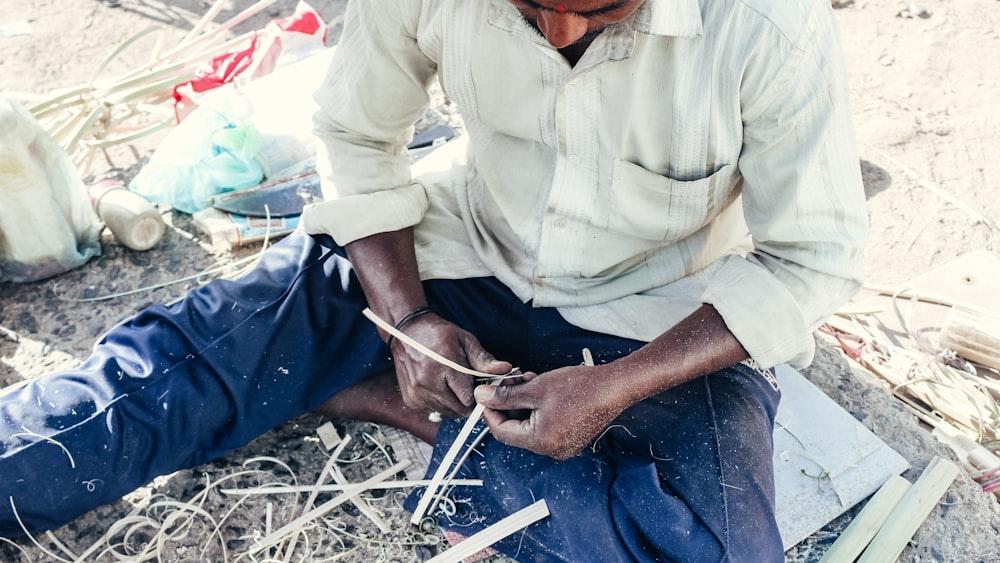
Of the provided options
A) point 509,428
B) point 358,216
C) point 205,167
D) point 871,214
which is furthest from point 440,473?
point 871,214

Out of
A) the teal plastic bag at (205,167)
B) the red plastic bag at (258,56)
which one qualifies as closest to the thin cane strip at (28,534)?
the teal plastic bag at (205,167)

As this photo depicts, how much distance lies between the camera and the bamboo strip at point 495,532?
70.4 inches

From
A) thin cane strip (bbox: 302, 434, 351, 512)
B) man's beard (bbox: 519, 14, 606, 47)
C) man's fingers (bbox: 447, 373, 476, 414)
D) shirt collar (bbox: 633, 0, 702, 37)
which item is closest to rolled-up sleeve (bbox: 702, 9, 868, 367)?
shirt collar (bbox: 633, 0, 702, 37)

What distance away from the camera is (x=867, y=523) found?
1.96 m

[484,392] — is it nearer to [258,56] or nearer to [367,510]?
[367,510]

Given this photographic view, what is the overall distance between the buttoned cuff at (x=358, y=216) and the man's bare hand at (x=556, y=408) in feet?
1.53

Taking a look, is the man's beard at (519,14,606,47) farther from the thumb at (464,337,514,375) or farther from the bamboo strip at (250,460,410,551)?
the bamboo strip at (250,460,410,551)

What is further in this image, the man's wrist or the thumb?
the man's wrist

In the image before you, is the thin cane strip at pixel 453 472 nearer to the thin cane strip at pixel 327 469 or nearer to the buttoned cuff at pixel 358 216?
the thin cane strip at pixel 327 469

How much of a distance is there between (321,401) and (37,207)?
3.82 ft

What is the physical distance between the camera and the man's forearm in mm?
1922

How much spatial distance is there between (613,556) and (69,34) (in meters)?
3.87

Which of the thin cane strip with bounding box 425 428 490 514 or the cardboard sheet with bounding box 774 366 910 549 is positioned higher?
the thin cane strip with bounding box 425 428 490 514

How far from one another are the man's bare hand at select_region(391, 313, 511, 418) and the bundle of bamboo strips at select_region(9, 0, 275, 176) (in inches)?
68.7
